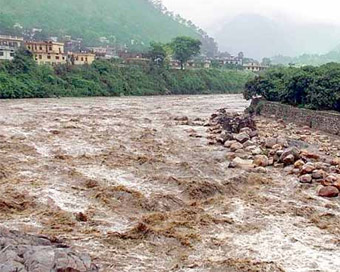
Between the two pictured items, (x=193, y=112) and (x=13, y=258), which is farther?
(x=193, y=112)

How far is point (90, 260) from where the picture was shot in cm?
777

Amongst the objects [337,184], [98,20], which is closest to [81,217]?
[337,184]

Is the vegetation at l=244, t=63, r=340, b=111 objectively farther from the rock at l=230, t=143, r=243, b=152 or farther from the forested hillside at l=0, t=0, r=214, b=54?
the forested hillside at l=0, t=0, r=214, b=54

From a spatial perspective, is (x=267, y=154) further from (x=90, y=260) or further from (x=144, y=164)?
(x=90, y=260)

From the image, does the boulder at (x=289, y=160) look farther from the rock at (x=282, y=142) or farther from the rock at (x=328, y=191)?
the rock at (x=328, y=191)

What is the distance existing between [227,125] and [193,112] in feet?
32.4

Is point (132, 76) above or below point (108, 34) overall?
below

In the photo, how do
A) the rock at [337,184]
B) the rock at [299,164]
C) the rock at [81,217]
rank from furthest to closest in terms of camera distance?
the rock at [299,164] → the rock at [337,184] → the rock at [81,217]

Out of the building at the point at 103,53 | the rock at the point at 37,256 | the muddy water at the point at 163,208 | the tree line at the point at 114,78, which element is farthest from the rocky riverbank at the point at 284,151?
the building at the point at 103,53

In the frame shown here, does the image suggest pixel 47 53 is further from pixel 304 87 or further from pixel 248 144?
pixel 248 144

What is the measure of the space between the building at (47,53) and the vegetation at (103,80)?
4613mm

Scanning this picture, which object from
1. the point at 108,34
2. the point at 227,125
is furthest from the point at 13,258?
the point at 108,34

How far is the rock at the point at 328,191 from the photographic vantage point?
483 inches

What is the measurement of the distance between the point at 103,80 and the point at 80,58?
26.2 feet
